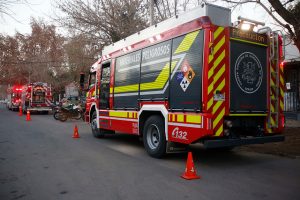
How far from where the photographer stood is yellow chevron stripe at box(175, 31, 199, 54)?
7159 mm

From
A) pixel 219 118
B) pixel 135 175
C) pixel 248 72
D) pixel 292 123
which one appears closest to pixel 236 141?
pixel 219 118

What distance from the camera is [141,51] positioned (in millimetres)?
9195

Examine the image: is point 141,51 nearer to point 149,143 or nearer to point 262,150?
point 149,143

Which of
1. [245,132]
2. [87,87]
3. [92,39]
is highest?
[92,39]

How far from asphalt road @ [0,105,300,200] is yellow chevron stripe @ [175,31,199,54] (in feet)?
8.60

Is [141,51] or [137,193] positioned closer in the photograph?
[137,193]

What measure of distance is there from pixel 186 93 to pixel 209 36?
1.32 metres

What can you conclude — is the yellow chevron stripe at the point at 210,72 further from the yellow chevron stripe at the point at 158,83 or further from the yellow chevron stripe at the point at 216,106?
the yellow chevron stripe at the point at 158,83

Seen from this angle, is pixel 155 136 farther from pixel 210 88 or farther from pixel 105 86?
pixel 105 86

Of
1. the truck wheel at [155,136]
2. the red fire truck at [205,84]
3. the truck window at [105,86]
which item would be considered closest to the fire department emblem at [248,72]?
the red fire truck at [205,84]

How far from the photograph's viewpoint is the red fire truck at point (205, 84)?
684cm

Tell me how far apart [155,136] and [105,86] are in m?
3.61

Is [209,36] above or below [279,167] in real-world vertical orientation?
above

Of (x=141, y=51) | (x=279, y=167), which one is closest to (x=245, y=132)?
(x=279, y=167)
